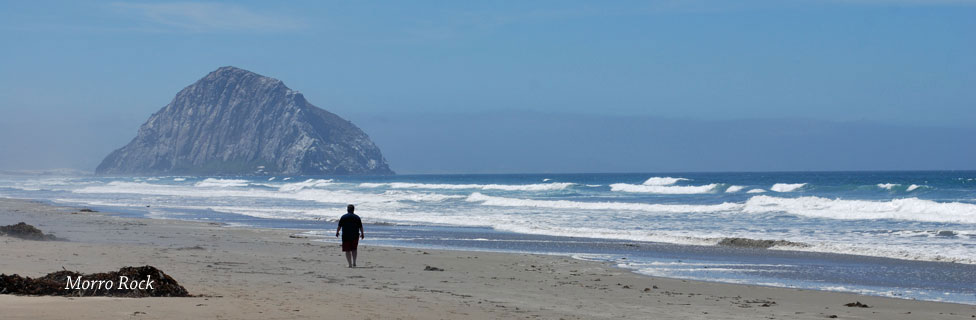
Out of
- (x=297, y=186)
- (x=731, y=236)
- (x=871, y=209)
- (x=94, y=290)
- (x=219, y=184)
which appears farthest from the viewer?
(x=219, y=184)

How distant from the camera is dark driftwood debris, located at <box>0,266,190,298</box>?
27.3 ft

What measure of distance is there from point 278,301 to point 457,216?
2197 cm

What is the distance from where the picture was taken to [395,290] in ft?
35.0

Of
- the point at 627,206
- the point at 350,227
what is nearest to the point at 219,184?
the point at 627,206

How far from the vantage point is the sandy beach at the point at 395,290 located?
26.5 feet

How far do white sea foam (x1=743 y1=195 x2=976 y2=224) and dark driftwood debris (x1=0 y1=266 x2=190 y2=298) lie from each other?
21905mm

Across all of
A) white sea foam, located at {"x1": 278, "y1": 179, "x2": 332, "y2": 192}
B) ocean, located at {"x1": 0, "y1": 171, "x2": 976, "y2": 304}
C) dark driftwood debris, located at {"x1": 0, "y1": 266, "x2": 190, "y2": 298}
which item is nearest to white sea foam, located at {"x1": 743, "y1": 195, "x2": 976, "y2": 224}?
ocean, located at {"x1": 0, "y1": 171, "x2": 976, "y2": 304}

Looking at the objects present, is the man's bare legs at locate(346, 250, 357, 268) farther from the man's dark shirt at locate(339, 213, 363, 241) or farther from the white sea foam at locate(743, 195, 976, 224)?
the white sea foam at locate(743, 195, 976, 224)

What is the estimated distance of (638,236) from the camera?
2127cm

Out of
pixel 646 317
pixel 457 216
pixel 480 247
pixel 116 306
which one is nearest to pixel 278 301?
pixel 116 306

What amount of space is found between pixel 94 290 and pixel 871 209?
2596cm

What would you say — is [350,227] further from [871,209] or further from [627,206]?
[627,206]

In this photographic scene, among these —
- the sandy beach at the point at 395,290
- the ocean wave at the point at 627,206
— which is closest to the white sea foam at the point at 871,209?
the ocean wave at the point at 627,206

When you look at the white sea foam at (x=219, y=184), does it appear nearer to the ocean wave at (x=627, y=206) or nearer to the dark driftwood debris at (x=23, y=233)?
the ocean wave at (x=627, y=206)
